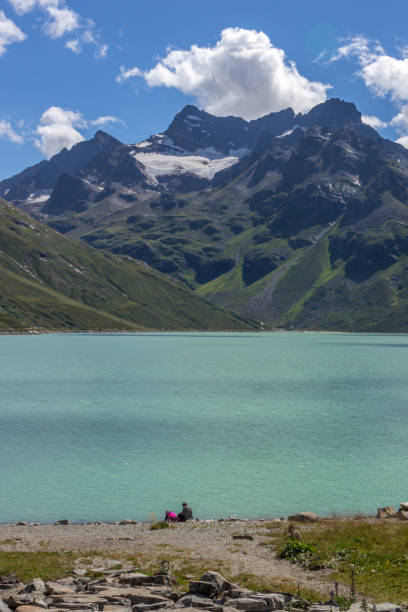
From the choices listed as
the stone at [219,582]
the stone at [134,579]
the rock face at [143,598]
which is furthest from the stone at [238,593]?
the stone at [134,579]

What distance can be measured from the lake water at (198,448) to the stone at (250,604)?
2642 centimetres

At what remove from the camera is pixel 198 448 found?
6719 cm

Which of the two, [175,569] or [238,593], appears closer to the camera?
[238,593]

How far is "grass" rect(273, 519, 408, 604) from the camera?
22594 millimetres

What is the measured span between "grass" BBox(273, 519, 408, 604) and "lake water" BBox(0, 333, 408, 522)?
13727 mm

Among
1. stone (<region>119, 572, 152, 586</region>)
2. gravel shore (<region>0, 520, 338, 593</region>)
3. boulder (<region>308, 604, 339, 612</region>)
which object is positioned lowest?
gravel shore (<region>0, 520, 338, 593</region>)

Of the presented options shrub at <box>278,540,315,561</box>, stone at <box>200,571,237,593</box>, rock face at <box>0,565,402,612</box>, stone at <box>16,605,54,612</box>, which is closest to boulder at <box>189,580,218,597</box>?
rock face at <box>0,565,402,612</box>

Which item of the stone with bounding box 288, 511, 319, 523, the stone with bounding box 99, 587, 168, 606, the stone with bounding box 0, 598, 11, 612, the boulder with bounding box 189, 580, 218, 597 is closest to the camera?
the stone with bounding box 0, 598, 11, 612

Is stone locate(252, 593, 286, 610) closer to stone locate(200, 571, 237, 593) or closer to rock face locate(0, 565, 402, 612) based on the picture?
rock face locate(0, 565, 402, 612)

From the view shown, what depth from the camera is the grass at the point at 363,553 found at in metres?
22.6

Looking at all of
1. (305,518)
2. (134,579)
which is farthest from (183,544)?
(134,579)

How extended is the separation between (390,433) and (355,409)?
75.2ft

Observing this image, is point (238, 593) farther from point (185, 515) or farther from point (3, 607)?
point (185, 515)

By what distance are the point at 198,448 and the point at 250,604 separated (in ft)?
161
